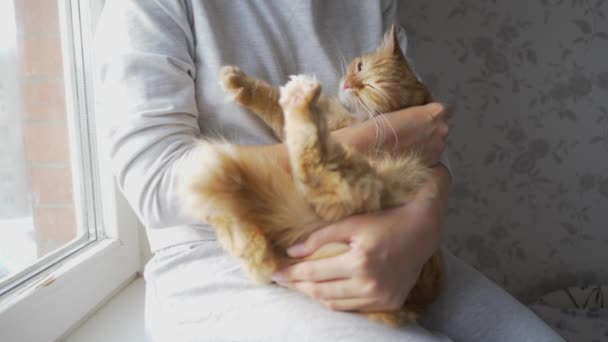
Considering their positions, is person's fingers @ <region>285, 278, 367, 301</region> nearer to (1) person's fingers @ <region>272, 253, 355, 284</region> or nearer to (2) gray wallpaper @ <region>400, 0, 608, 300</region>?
(1) person's fingers @ <region>272, 253, 355, 284</region>

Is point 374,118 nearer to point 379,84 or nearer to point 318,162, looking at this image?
point 379,84

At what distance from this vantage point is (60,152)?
946 millimetres

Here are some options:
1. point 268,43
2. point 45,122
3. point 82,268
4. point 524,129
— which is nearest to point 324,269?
point 268,43

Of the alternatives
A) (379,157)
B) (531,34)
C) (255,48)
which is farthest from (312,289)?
(531,34)

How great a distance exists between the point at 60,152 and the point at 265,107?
562mm

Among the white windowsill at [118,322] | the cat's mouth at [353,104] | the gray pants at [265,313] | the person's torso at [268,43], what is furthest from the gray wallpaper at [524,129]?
the white windowsill at [118,322]

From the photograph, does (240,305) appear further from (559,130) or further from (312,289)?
(559,130)

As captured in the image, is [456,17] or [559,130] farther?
[559,130]

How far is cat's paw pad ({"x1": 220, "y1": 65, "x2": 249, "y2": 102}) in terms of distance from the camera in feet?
2.23

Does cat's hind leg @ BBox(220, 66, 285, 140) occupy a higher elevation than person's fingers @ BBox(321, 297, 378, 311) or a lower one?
higher

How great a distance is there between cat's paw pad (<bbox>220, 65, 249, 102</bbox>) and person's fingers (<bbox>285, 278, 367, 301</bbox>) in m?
0.33

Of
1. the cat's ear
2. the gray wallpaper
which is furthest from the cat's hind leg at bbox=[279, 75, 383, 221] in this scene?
the gray wallpaper

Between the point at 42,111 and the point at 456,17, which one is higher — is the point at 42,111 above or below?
below

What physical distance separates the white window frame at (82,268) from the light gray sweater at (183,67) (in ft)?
0.77
